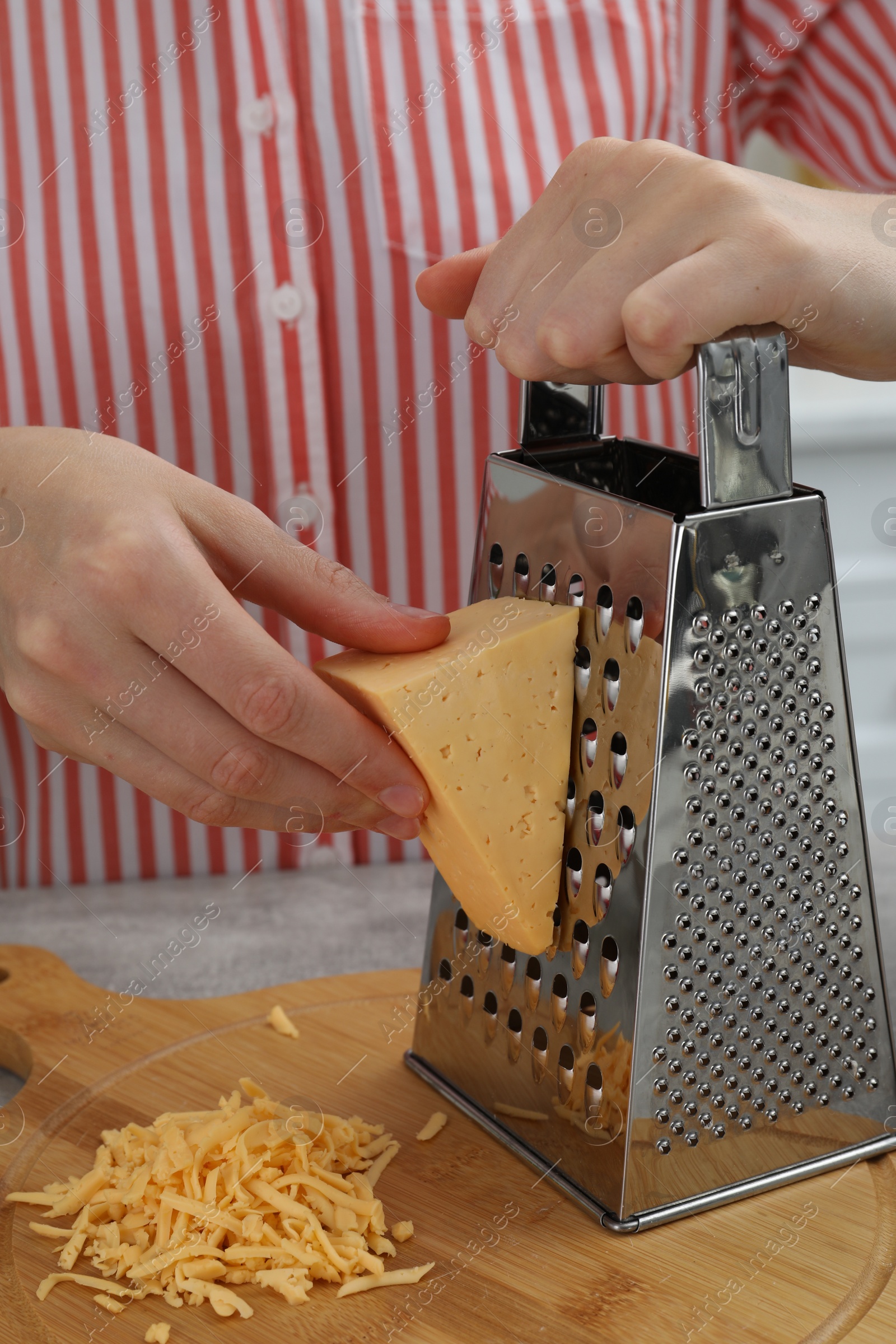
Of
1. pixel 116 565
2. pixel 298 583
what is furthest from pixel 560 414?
pixel 116 565

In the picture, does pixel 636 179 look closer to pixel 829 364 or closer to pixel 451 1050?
pixel 829 364

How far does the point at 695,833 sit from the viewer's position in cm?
84

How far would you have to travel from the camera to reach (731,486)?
2.59ft

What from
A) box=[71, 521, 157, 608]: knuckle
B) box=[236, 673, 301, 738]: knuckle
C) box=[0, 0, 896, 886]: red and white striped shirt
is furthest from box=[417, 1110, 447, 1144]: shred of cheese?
box=[0, 0, 896, 886]: red and white striped shirt

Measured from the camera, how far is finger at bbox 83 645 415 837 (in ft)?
2.84

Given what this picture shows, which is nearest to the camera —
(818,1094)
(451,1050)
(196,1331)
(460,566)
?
(196,1331)

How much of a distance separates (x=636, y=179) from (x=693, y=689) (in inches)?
13.3

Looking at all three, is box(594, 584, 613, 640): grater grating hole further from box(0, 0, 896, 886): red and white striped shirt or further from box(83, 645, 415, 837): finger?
box(0, 0, 896, 886): red and white striped shirt

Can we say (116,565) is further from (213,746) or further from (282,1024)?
(282,1024)

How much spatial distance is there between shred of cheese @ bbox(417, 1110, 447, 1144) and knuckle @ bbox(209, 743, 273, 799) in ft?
0.98

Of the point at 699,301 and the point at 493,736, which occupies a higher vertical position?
the point at 699,301

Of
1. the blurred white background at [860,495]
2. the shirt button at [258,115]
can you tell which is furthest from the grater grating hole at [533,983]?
the blurred white background at [860,495]

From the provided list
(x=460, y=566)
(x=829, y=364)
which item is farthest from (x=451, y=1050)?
(x=460, y=566)

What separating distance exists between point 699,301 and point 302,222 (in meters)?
0.81
